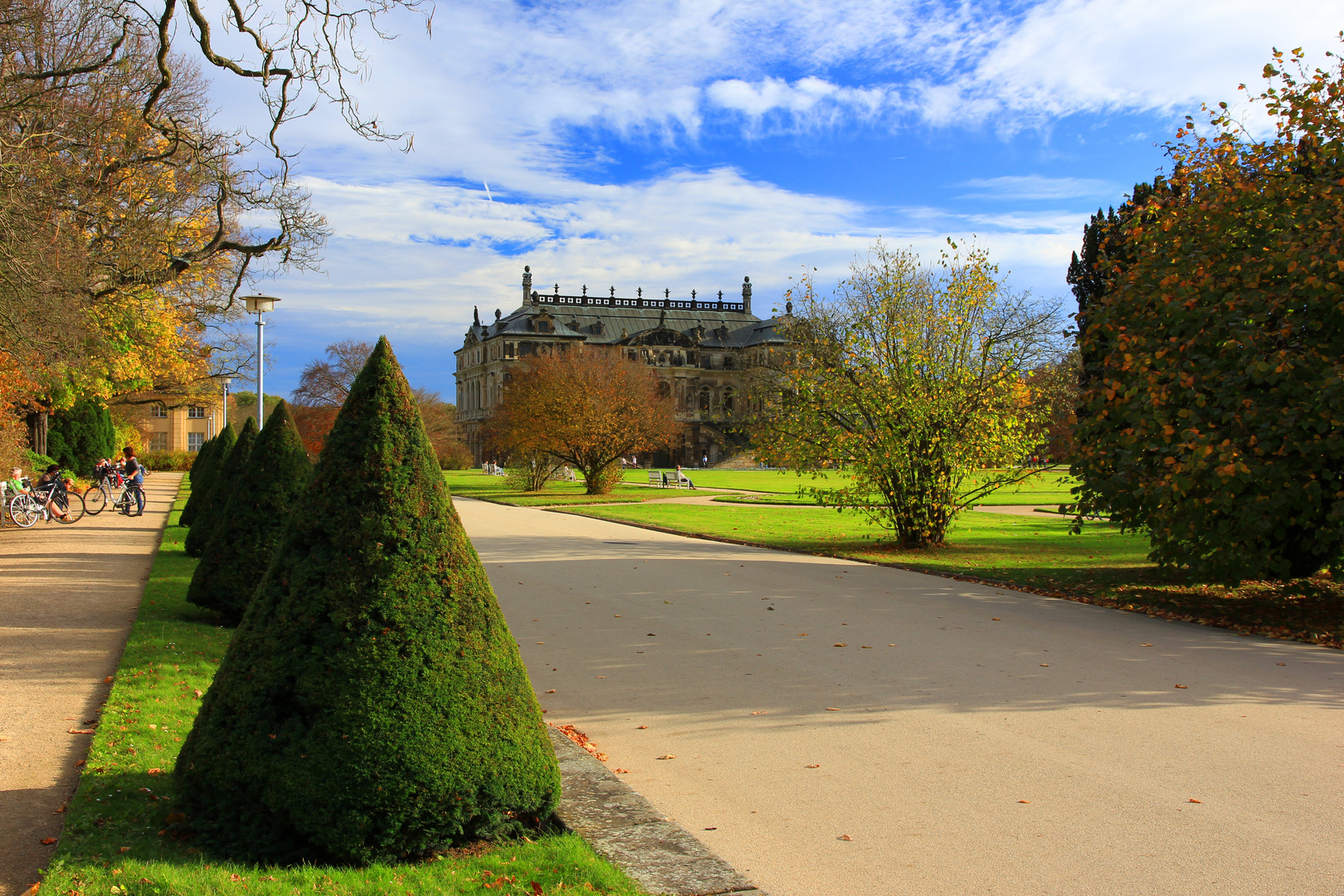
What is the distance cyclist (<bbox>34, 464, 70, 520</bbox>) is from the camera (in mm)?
20562

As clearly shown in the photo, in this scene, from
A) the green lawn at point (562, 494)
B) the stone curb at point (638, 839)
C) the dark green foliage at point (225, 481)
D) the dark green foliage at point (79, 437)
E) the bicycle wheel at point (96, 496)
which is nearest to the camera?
the stone curb at point (638, 839)

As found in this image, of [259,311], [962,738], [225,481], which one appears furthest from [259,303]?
[962,738]

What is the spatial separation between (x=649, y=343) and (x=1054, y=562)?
9792 cm

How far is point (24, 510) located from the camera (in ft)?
64.6

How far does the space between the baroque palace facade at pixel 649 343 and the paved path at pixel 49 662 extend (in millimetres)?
86698

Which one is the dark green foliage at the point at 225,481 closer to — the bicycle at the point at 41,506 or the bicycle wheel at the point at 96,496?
the bicycle at the point at 41,506

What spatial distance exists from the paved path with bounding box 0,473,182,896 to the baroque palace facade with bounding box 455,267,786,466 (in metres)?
86.7

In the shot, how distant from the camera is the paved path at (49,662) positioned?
4434 millimetres

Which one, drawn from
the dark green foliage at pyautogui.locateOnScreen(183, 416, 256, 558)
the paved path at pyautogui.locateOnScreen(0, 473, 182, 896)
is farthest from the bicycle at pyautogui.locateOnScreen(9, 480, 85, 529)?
the dark green foliage at pyautogui.locateOnScreen(183, 416, 256, 558)

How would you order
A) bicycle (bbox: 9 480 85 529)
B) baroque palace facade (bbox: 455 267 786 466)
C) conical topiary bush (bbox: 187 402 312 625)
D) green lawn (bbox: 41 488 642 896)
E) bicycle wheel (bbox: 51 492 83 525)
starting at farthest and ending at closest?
baroque palace facade (bbox: 455 267 786 466) < bicycle wheel (bbox: 51 492 83 525) < bicycle (bbox: 9 480 85 529) < conical topiary bush (bbox: 187 402 312 625) < green lawn (bbox: 41 488 642 896)

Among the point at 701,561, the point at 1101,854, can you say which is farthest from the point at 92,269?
the point at 1101,854

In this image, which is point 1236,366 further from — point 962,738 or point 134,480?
point 134,480

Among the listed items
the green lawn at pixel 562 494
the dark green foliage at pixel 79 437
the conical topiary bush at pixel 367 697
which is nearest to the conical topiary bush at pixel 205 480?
the green lawn at pixel 562 494

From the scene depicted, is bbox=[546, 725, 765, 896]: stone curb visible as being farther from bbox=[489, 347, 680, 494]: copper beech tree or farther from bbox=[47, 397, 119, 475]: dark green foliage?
bbox=[47, 397, 119, 475]: dark green foliage
